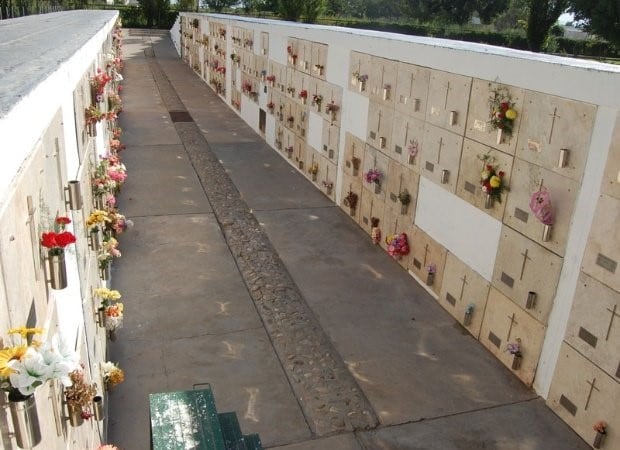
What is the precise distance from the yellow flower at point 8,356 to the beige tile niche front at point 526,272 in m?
5.21

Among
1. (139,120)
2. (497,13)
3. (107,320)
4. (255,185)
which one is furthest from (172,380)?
(497,13)

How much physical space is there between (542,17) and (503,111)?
1214 inches

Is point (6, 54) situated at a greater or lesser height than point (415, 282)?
greater

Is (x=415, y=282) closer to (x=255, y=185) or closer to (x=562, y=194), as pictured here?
(x=562, y=194)

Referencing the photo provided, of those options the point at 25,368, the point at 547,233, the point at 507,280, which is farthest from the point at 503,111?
the point at 25,368

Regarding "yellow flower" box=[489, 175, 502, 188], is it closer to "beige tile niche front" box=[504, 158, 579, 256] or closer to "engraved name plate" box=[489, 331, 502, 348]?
"beige tile niche front" box=[504, 158, 579, 256]

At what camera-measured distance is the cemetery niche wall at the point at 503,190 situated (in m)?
5.27

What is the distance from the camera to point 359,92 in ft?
33.9

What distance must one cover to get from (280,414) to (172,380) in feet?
4.00

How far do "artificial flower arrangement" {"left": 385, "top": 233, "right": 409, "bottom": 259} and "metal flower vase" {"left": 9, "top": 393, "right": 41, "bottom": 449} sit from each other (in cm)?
714

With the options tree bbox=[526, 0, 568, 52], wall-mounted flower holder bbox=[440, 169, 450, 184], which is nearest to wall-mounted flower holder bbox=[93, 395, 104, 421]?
wall-mounted flower holder bbox=[440, 169, 450, 184]

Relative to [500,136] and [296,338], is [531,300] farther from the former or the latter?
[296,338]

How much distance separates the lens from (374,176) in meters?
9.52

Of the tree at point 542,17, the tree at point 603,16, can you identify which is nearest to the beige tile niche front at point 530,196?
the tree at point 542,17
